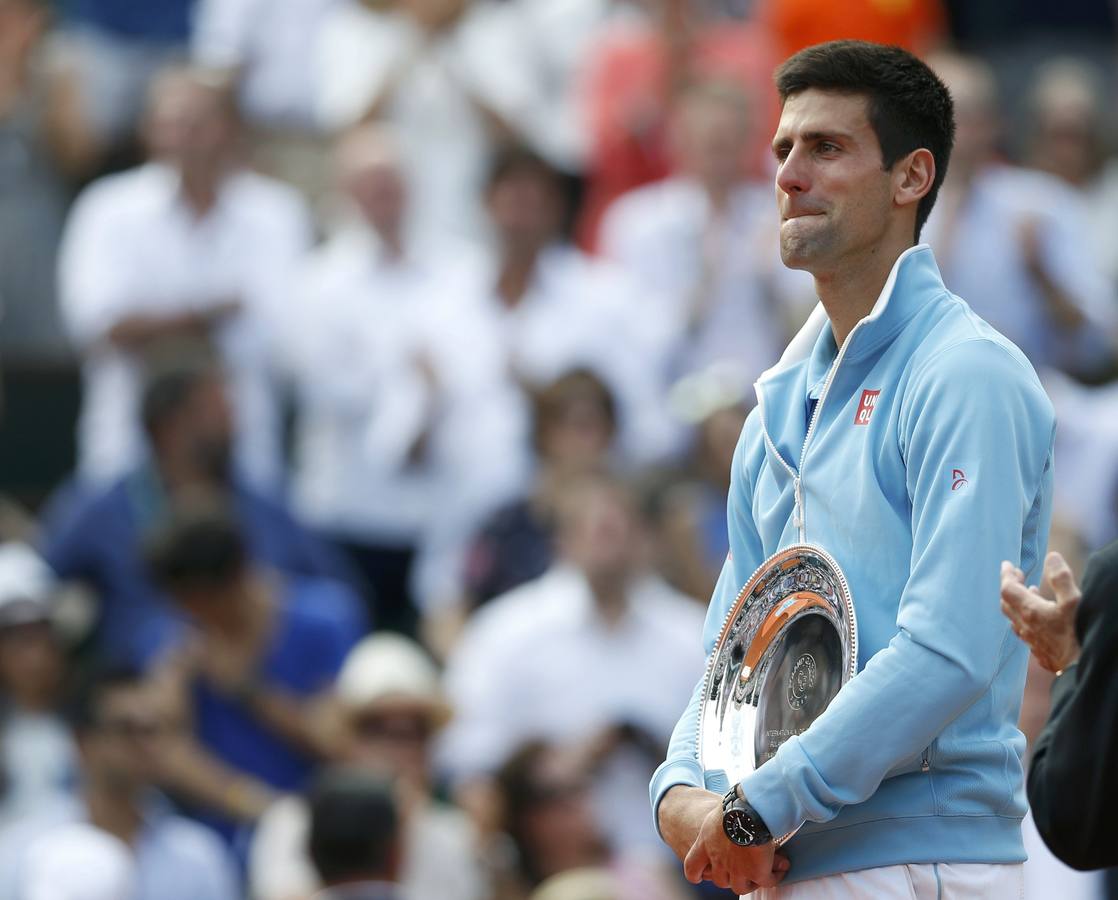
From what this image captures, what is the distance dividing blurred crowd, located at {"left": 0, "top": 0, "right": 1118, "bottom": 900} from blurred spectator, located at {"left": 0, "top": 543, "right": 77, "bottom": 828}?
1 centimetres

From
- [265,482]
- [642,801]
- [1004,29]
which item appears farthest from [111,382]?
[1004,29]

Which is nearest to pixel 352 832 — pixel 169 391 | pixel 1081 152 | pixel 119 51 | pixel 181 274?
pixel 169 391

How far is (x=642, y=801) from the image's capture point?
7.03m

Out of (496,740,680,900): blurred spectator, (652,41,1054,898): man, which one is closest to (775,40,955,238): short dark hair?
(652,41,1054,898): man

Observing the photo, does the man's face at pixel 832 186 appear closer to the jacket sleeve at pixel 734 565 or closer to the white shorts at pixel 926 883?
the jacket sleeve at pixel 734 565

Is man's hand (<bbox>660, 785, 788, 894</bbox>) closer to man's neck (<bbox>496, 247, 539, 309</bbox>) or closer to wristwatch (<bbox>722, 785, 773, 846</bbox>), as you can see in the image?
wristwatch (<bbox>722, 785, 773, 846</bbox>)

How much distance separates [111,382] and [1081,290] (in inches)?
161

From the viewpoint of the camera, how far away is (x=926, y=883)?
3.04 meters

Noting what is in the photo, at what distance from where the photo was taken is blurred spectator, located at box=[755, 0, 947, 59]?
991 cm

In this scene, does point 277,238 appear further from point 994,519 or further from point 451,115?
point 994,519

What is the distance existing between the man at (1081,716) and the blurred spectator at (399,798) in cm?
315

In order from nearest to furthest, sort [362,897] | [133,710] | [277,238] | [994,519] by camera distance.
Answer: [994,519], [362,897], [133,710], [277,238]

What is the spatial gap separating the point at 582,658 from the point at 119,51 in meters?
4.72

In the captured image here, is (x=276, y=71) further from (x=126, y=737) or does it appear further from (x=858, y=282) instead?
(x=858, y=282)
